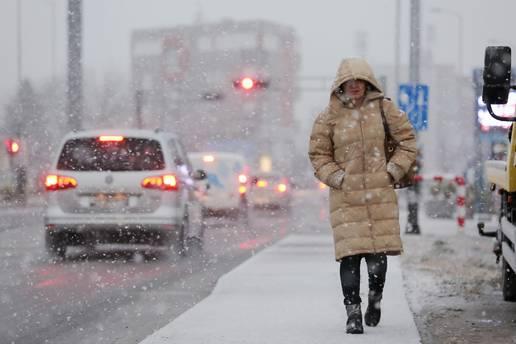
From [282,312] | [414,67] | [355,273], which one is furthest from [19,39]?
[355,273]

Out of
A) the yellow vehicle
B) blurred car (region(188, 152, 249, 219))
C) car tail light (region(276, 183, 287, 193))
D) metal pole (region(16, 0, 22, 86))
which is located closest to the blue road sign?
blurred car (region(188, 152, 249, 219))

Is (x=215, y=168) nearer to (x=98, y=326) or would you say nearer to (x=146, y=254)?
(x=146, y=254)

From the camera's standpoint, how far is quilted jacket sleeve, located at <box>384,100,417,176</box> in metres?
7.84

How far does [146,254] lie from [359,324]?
29.1 ft

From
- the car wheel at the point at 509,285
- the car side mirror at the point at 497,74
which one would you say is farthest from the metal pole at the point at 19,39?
the car side mirror at the point at 497,74

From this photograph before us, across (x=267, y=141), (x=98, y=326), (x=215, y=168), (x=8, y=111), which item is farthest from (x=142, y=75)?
(x=98, y=326)

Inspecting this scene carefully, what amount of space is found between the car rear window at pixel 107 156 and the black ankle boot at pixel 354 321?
25.4 ft

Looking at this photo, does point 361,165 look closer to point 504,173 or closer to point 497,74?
point 497,74

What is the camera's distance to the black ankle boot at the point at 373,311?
809cm

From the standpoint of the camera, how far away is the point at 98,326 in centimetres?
862

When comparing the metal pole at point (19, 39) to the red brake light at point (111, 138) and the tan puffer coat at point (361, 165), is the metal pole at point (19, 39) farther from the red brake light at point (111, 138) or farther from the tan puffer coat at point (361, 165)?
the tan puffer coat at point (361, 165)

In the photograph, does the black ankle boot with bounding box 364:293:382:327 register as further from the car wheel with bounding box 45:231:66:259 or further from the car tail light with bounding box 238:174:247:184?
the car tail light with bounding box 238:174:247:184

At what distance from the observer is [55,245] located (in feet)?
50.0

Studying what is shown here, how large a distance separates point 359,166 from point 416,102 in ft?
42.5
